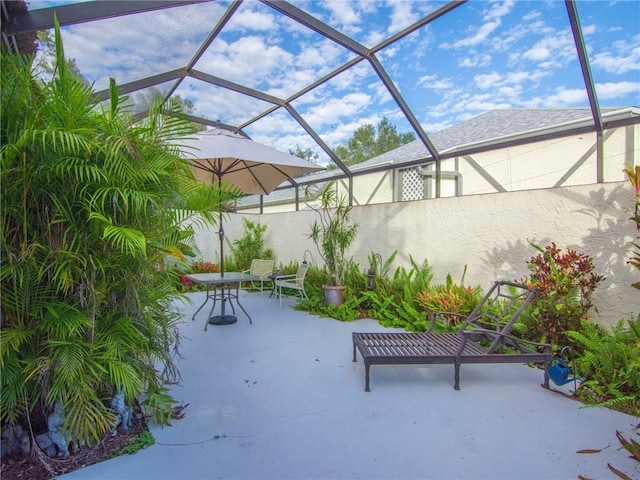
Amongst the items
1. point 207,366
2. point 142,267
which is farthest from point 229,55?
point 207,366

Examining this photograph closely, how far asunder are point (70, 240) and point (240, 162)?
4.13 meters

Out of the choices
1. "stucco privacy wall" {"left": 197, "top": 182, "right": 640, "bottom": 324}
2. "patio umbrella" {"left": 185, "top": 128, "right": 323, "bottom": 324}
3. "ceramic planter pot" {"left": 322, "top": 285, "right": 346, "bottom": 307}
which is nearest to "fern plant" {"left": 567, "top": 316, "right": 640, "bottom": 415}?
"stucco privacy wall" {"left": 197, "top": 182, "right": 640, "bottom": 324}

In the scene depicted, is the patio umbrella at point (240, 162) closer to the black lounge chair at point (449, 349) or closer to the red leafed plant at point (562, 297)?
the black lounge chair at point (449, 349)

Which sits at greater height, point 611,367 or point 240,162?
point 240,162

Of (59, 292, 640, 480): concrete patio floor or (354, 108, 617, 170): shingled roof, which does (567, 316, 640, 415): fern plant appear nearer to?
(59, 292, 640, 480): concrete patio floor

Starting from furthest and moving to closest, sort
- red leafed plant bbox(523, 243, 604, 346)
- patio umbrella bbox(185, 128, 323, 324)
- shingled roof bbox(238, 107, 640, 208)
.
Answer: patio umbrella bbox(185, 128, 323, 324)
shingled roof bbox(238, 107, 640, 208)
red leafed plant bbox(523, 243, 604, 346)

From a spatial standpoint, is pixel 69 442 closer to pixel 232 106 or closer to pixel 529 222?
pixel 529 222

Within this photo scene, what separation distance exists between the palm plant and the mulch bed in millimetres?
97

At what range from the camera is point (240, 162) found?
593cm

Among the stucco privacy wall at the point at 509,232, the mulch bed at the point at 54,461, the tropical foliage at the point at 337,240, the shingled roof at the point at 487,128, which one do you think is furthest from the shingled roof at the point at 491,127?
the mulch bed at the point at 54,461

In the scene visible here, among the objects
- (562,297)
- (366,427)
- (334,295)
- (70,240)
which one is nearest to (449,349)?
(366,427)

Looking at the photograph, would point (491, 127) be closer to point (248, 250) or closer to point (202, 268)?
point (248, 250)

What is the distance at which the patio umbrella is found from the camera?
455 cm

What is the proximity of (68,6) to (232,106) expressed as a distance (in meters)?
3.46
